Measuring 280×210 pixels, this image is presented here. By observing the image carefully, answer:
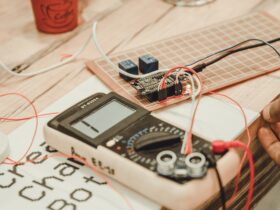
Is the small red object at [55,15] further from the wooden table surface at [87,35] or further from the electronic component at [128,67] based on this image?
the electronic component at [128,67]

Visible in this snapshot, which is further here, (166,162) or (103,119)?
(103,119)

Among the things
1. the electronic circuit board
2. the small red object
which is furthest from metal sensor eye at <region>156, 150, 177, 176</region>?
the small red object

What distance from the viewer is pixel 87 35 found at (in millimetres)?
1030

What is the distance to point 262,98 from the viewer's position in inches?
31.8

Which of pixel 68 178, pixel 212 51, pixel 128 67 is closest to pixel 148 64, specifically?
pixel 128 67

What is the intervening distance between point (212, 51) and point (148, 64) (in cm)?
17

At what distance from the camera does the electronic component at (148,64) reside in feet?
2.72

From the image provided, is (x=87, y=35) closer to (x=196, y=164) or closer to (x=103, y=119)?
(x=103, y=119)

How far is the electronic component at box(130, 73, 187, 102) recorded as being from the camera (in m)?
0.77

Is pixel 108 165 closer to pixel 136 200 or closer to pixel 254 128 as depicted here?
pixel 136 200

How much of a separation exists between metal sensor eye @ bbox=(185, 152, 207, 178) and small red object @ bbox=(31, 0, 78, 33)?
53cm

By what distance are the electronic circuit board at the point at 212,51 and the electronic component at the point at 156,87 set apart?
1 cm

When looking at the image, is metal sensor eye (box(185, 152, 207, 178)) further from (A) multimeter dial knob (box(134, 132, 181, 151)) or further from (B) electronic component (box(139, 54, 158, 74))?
(B) electronic component (box(139, 54, 158, 74))

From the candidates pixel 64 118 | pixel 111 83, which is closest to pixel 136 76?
pixel 111 83
